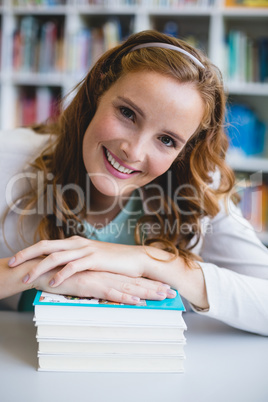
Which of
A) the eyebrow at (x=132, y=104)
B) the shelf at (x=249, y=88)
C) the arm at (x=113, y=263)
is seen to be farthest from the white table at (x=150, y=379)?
the shelf at (x=249, y=88)

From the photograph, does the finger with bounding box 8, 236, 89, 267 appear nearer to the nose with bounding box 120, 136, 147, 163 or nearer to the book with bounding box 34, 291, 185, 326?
the book with bounding box 34, 291, 185, 326

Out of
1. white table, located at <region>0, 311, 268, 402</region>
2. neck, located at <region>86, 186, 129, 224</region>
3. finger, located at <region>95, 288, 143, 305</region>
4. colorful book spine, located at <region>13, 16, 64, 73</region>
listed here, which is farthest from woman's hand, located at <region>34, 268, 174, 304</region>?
colorful book spine, located at <region>13, 16, 64, 73</region>

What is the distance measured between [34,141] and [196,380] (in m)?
0.84

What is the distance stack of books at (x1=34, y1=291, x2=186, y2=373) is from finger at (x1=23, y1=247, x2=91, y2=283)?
6 centimetres

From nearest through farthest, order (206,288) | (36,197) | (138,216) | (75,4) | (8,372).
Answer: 1. (8,372)
2. (206,288)
3. (36,197)
4. (138,216)
5. (75,4)

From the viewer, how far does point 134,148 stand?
36.9 inches

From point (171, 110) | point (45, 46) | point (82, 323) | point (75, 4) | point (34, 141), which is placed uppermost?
point (75, 4)

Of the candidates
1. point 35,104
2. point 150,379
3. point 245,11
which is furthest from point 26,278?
point 35,104

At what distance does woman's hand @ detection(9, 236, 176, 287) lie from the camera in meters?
0.81

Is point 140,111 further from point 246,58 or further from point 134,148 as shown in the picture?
point 246,58

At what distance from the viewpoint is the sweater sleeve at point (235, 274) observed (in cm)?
92

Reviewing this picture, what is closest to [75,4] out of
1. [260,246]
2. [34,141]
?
[34,141]

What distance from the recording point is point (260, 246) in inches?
45.2

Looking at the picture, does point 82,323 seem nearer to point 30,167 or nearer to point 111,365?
point 111,365
